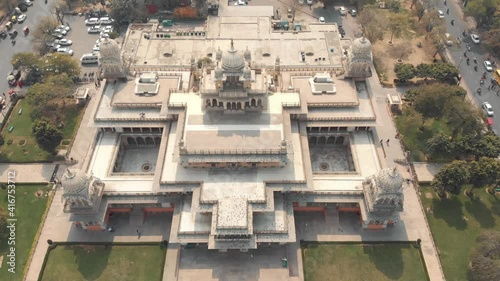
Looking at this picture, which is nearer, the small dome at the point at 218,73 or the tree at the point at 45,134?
the small dome at the point at 218,73

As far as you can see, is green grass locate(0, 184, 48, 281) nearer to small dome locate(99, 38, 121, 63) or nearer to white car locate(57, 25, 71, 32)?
small dome locate(99, 38, 121, 63)

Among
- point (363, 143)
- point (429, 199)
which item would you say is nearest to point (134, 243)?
point (363, 143)

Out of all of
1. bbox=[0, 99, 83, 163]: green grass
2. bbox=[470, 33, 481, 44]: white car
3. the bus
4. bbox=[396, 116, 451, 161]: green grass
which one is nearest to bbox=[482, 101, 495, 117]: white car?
bbox=[396, 116, 451, 161]: green grass

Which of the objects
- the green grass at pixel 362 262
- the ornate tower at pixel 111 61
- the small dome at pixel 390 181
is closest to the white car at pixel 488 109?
the small dome at pixel 390 181

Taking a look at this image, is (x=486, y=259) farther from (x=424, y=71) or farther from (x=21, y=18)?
(x=21, y=18)

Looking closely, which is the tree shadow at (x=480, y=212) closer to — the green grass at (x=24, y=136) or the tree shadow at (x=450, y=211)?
the tree shadow at (x=450, y=211)

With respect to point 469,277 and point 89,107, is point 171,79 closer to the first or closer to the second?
point 89,107
